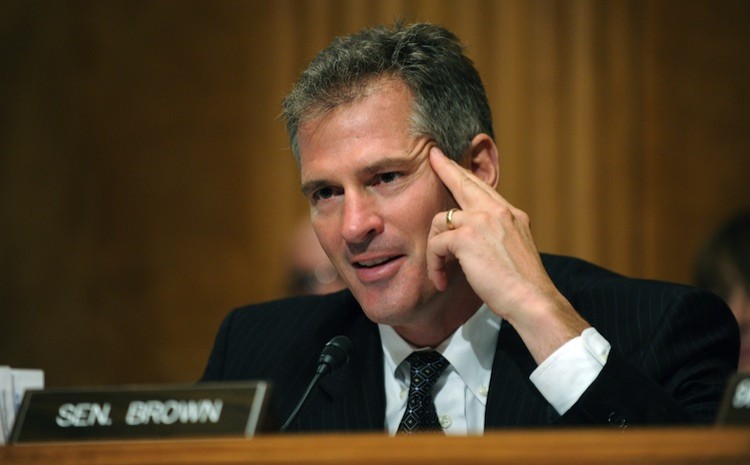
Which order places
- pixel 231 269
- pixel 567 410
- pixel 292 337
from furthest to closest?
pixel 231 269 → pixel 292 337 → pixel 567 410

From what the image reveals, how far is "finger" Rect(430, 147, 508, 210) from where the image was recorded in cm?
219

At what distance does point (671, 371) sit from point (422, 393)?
1.72 feet

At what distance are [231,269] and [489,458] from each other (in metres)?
3.30

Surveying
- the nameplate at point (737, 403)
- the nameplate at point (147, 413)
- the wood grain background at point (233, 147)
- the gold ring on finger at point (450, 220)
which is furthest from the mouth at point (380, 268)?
the wood grain background at point (233, 147)

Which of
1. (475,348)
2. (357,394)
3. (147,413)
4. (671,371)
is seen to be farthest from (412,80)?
(147,413)

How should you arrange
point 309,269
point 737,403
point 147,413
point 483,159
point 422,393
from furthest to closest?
1. point 309,269
2. point 483,159
3. point 422,393
4. point 147,413
5. point 737,403

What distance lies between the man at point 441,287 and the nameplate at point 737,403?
48 centimetres

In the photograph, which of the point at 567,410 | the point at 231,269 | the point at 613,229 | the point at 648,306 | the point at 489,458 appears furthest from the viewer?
the point at 231,269

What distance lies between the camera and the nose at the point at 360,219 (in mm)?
2186

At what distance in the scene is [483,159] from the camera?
2438mm

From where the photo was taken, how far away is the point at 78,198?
463 cm

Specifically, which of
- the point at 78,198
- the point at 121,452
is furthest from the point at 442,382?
the point at 78,198

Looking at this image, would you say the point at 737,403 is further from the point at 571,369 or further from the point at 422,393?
the point at 422,393

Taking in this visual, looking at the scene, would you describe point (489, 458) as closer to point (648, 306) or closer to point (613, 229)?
point (648, 306)
